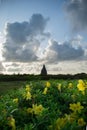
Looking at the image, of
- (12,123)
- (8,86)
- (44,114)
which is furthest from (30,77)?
(12,123)

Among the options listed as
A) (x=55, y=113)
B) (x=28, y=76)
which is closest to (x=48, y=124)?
(x=55, y=113)

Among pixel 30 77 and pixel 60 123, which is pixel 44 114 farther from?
pixel 30 77

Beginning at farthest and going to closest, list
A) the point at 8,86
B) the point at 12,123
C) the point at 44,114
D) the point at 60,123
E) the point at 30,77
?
the point at 30,77
the point at 8,86
the point at 44,114
the point at 12,123
the point at 60,123

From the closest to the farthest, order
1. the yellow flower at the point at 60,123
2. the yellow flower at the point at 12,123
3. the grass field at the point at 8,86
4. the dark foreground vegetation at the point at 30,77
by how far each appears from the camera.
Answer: the yellow flower at the point at 60,123 < the yellow flower at the point at 12,123 < the grass field at the point at 8,86 < the dark foreground vegetation at the point at 30,77

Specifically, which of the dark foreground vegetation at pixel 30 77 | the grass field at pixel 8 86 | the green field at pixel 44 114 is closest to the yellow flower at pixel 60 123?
the green field at pixel 44 114

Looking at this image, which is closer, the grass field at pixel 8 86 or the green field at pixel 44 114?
the green field at pixel 44 114

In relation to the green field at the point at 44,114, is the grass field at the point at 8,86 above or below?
above

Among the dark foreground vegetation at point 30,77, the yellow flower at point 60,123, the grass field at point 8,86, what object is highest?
the dark foreground vegetation at point 30,77

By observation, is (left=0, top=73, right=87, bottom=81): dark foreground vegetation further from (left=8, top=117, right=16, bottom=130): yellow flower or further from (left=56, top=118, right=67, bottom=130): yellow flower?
(left=56, top=118, right=67, bottom=130): yellow flower

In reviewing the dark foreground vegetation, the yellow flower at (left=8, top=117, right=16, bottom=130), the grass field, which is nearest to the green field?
the yellow flower at (left=8, top=117, right=16, bottom=130)

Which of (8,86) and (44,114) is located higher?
(8,86)

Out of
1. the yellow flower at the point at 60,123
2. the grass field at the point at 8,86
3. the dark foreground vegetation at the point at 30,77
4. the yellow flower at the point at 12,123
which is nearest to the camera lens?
the yellow flower at the point at 60,123

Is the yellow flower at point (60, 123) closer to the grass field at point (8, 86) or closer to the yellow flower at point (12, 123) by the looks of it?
the yellow flower at point (12, 123)

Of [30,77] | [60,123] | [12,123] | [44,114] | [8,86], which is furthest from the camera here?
[30,77]
